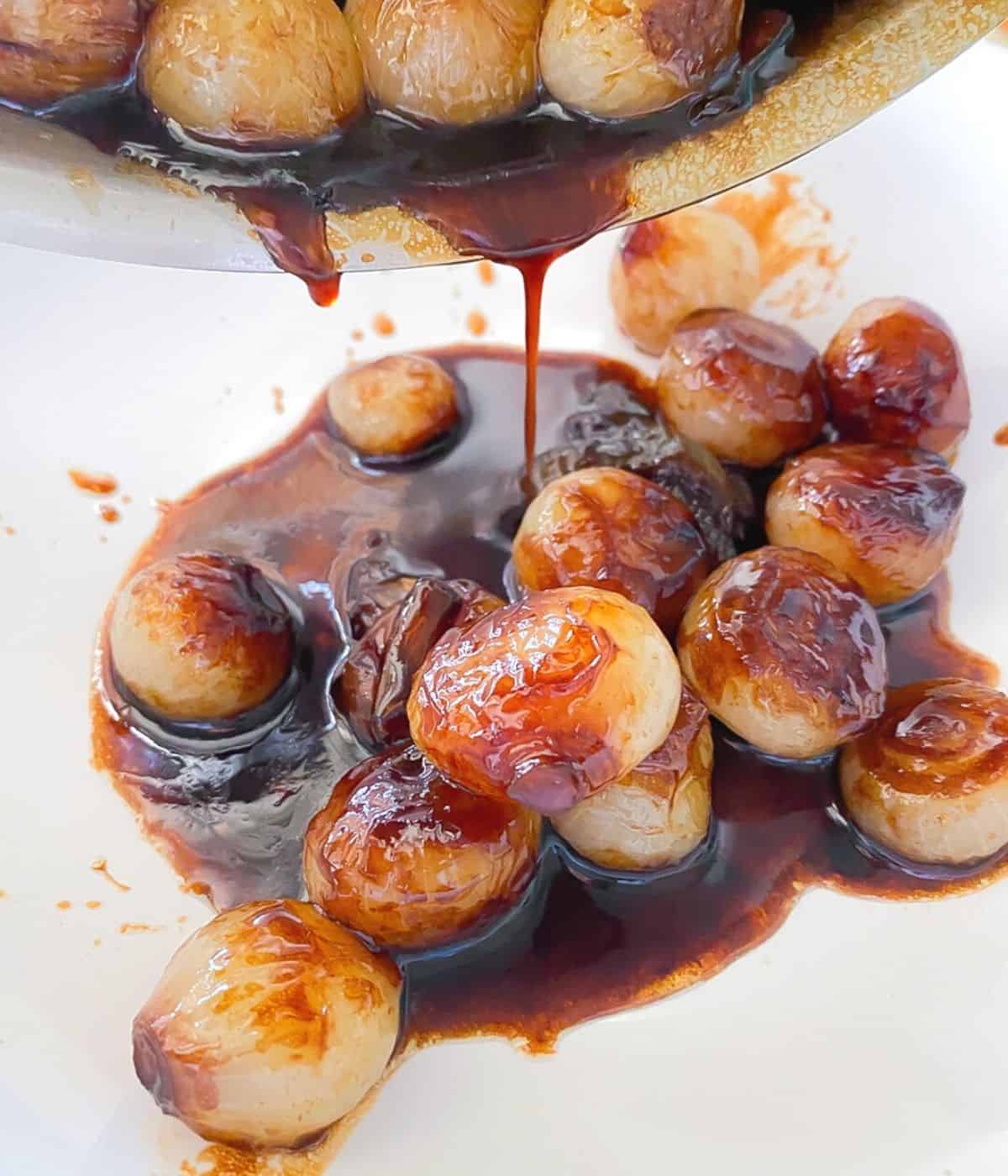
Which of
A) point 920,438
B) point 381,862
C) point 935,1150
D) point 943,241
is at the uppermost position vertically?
point 943,241

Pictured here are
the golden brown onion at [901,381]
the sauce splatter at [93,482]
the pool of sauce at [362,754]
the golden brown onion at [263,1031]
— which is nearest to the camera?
the golden brown onion at [263,1031]

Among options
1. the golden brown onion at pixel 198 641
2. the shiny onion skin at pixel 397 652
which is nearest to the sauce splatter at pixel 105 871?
the golden brown onion at pixel 198 641

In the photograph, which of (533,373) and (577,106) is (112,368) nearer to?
(533,373)

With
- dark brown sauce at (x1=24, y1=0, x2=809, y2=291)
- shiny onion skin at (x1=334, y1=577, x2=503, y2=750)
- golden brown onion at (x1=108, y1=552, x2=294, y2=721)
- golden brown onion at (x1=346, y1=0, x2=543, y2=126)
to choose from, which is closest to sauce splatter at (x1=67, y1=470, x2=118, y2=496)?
golden brown onion at (x1=108, y1=552, x2=294, y2=721)

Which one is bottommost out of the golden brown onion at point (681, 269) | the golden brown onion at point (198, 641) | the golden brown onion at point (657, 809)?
the golden brown onion at point (657, 809)

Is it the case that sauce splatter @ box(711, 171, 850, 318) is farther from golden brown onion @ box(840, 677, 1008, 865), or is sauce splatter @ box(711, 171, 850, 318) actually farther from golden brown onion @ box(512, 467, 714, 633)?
golden brown onion @ box(840, 677, 1008, 865)

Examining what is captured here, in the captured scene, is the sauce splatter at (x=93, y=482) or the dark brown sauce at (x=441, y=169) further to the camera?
the sauce splatter at (x=93, y=482)

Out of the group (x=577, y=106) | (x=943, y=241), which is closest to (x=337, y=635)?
(x=577, y=106)

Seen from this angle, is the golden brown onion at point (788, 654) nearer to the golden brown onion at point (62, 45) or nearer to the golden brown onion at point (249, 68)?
the golden brown onion at point (249, 68)
